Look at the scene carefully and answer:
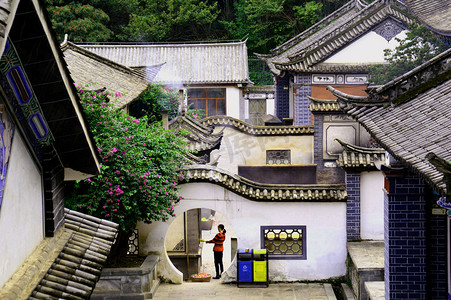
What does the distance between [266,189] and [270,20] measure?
97.8 feet

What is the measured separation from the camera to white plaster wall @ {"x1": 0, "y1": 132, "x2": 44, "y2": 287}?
5031 mm

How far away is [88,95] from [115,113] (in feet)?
2.61

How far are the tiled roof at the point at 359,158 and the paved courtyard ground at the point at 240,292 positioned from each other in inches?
98.9

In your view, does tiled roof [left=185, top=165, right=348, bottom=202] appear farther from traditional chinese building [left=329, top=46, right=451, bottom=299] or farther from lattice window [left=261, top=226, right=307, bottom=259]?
traditional chinese building [left=329, top=46, right=451, bottom=299]

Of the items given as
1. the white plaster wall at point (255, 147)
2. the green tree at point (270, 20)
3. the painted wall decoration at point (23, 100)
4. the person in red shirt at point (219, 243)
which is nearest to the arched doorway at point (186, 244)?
the person in red shirt at point (219, 243)

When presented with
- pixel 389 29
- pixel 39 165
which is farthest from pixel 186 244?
pixel 389 29

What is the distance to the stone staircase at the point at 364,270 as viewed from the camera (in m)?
11.2

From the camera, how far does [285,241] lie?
45.6 ft

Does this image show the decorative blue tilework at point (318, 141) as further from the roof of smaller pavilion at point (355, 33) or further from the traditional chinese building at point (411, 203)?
the traditional chinese building at point (411, 203)

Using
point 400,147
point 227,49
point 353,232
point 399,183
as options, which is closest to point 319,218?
point 353,232

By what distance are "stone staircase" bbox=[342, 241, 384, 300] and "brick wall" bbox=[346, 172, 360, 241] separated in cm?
23

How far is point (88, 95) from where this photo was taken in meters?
12.6

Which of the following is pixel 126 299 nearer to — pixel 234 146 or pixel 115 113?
pixel 115 113

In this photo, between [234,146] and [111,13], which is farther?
[111,13]
